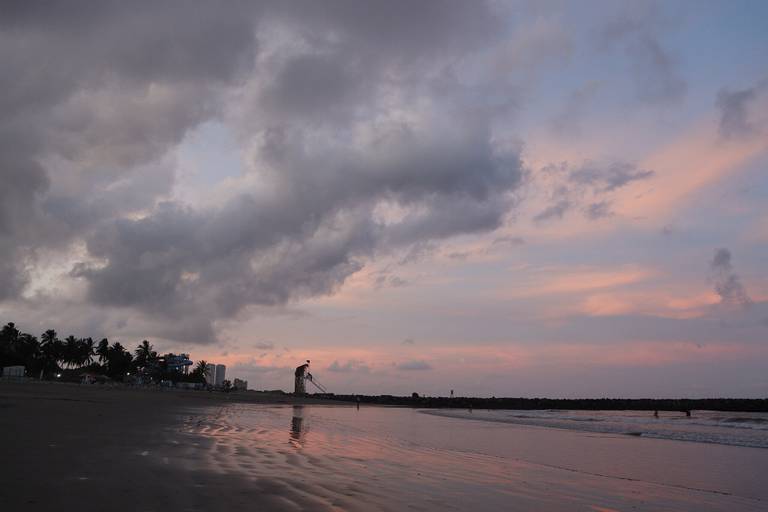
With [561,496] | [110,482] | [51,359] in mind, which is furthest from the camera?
[51,359]

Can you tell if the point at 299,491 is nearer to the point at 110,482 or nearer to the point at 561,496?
the point at 110,482

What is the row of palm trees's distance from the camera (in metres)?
114

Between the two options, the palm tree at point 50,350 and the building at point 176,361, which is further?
the building at point 176,361

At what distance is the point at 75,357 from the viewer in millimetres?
132875

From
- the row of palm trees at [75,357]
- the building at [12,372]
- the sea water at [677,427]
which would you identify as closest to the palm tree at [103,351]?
the row of palm trees at [75,357]

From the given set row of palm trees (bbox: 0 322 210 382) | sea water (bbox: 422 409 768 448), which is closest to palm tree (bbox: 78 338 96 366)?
row of palm trees (bbox: 0 322 210 382)

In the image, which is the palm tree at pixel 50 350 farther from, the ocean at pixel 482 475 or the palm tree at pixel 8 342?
the ocean at pixel 482 475

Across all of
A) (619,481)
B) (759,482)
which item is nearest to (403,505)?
(619,481)

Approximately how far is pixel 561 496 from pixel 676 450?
2091 centimetres

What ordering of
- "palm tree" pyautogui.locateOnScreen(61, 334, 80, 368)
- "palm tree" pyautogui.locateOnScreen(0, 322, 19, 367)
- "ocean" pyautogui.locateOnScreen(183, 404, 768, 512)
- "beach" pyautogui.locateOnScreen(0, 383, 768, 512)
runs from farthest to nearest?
"palm tree" pyautogui.locateOnScreen(61, 334, 80, 368) < "palm tree" pyautogui.locateOnScreen(0, 322, 19, 367) < "ocean" pyautogui.locateOnScreen(183, 404, 768, 512) < "beach" pyautogui.locateOnScreen(0, 383, 768, 512)

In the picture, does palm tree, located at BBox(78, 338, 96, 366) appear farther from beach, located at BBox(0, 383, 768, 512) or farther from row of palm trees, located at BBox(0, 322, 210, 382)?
beach, located at BBox(0, 383, 768, 512)

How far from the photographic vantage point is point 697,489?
16.6m

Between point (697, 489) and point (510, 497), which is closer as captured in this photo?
point (510, 497)

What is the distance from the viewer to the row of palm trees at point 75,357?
114062 mm
